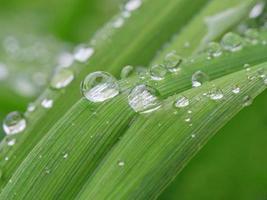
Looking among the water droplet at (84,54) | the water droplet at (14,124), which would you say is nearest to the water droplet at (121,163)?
the water droplet at (14,124)

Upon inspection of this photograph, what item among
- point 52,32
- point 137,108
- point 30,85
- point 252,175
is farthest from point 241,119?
point 52,32

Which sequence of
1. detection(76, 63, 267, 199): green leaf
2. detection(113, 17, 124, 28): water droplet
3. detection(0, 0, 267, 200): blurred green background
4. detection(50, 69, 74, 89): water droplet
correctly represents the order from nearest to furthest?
detection(76, 63, 267, 199): green leaf, detection(0, 0, 267, 200): blurred green background, detection(50, 69, 74, 89): water droplet, detection(113, 17, 124, 28): water droplet

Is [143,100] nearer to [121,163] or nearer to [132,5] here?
[121,163]

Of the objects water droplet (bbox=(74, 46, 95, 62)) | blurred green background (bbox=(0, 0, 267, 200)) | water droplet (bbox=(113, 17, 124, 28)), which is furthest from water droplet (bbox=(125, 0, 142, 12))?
blurred green background (bbox=(0, 0, 267, 200))

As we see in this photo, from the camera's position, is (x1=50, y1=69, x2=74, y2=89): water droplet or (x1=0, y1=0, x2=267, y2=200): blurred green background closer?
(x1=0, y1=0, x2=267, y2=200): blurred green background

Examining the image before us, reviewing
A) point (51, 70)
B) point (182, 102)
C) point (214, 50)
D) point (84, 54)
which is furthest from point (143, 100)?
point (51, 70)

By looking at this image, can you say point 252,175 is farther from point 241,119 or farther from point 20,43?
point 20,43

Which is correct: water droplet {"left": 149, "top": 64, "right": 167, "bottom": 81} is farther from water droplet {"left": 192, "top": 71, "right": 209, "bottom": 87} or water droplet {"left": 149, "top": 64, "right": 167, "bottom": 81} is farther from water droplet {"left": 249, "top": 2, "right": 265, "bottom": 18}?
water droplet {"left": 249, "top": 2, "right": 265, "bottom": 18}
